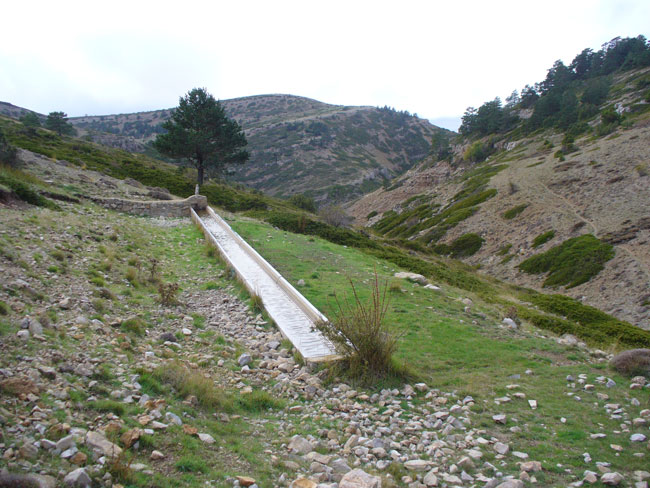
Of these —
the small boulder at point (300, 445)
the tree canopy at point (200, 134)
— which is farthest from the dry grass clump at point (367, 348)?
the tree canopy at point (200, 134)

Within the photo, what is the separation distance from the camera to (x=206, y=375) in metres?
5.91

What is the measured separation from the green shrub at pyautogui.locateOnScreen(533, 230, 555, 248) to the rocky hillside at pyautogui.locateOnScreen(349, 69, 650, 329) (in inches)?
3.1

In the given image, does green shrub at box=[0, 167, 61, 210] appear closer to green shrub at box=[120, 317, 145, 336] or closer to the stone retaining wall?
the stone retaining wall

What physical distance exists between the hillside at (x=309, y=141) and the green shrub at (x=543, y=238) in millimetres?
56912

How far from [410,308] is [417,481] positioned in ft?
22.6

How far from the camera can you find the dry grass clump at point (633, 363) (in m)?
6.76

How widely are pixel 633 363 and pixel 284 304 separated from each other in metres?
7.33

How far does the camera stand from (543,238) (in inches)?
1233

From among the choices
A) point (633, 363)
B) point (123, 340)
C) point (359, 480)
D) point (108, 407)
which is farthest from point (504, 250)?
point (108, 407)

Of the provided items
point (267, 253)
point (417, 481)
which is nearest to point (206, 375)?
point (417, 481)

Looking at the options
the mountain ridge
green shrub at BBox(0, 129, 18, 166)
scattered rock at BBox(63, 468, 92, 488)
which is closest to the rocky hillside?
scattered rock at BBox(63, 468, 92, 488)

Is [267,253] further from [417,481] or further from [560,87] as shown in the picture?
[560,87]

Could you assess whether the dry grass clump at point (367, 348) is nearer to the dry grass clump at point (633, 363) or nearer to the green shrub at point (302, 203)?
the dry grass clump at point (633, 363)

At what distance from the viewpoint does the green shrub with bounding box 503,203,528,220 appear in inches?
1481
